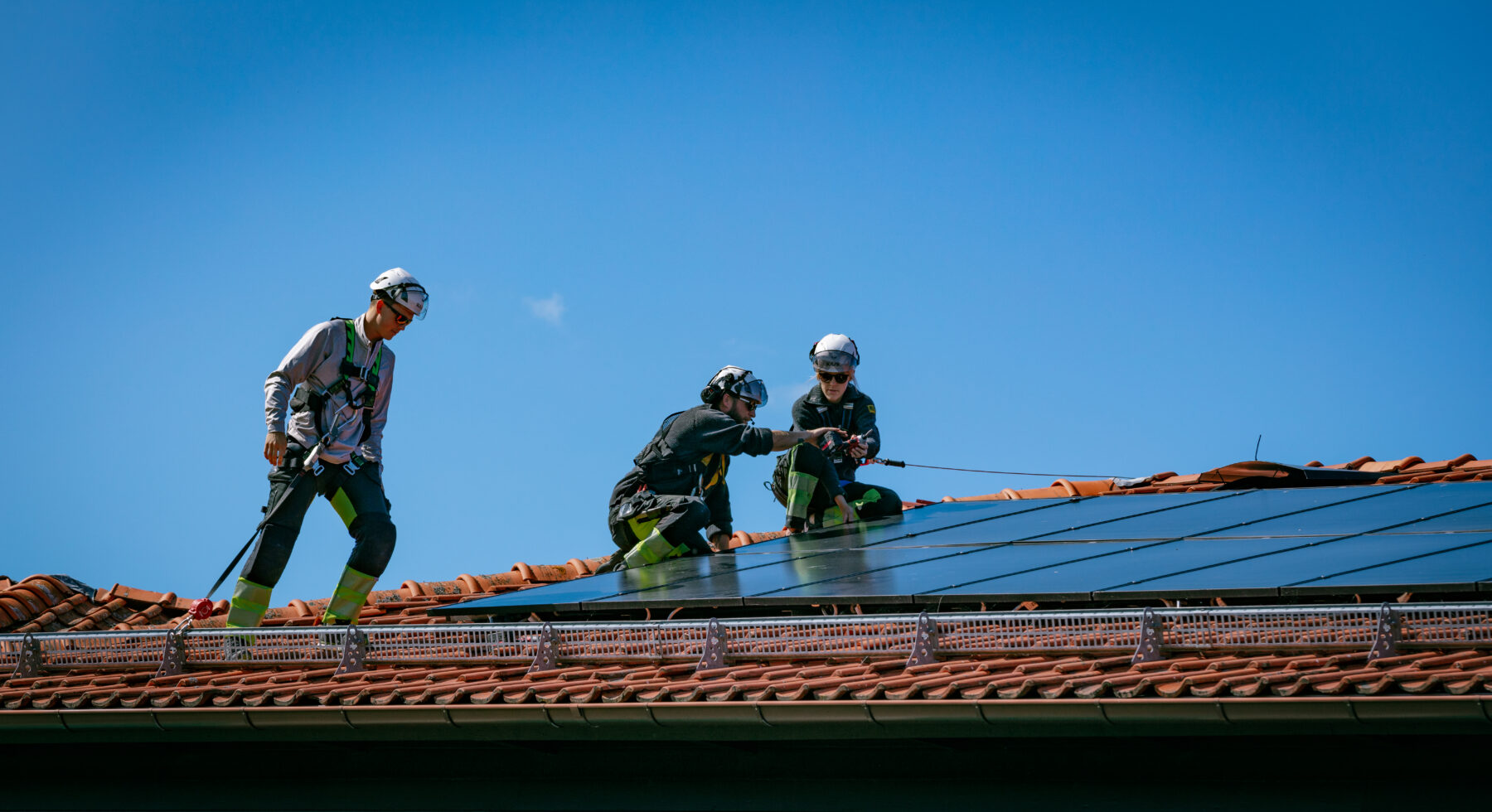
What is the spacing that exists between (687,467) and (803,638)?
4537mm

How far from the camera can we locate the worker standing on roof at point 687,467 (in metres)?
11.2

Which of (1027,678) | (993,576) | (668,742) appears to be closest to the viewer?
(1027,678)

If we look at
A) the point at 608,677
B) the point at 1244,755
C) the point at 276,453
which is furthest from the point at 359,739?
the point at 1244,755

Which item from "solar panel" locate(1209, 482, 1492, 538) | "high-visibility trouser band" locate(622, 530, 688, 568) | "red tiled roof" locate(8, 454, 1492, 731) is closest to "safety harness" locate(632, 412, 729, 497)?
"high-visibility trouser band" locate(622, 530, 688, 568)

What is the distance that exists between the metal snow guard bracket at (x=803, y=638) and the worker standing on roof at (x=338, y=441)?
0.69m

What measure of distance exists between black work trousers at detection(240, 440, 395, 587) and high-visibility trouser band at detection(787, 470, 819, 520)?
384 cm

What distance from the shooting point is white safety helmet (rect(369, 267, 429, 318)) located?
9.16m

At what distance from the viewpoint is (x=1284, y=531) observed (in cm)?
904

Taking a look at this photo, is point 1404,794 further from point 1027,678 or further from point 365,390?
point 365,390

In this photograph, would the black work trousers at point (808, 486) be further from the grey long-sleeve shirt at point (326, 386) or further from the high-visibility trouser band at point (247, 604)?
the high-visibility trouser band at point (247, 604)

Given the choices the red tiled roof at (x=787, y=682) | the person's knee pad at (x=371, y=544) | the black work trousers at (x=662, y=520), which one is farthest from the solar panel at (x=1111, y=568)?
the person's knee pad at (x=371, y=544)

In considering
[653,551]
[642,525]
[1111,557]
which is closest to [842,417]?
[642,525]

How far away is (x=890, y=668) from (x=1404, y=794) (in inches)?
84.9

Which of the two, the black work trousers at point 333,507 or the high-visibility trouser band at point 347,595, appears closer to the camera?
the black work trousers at point 333,507
